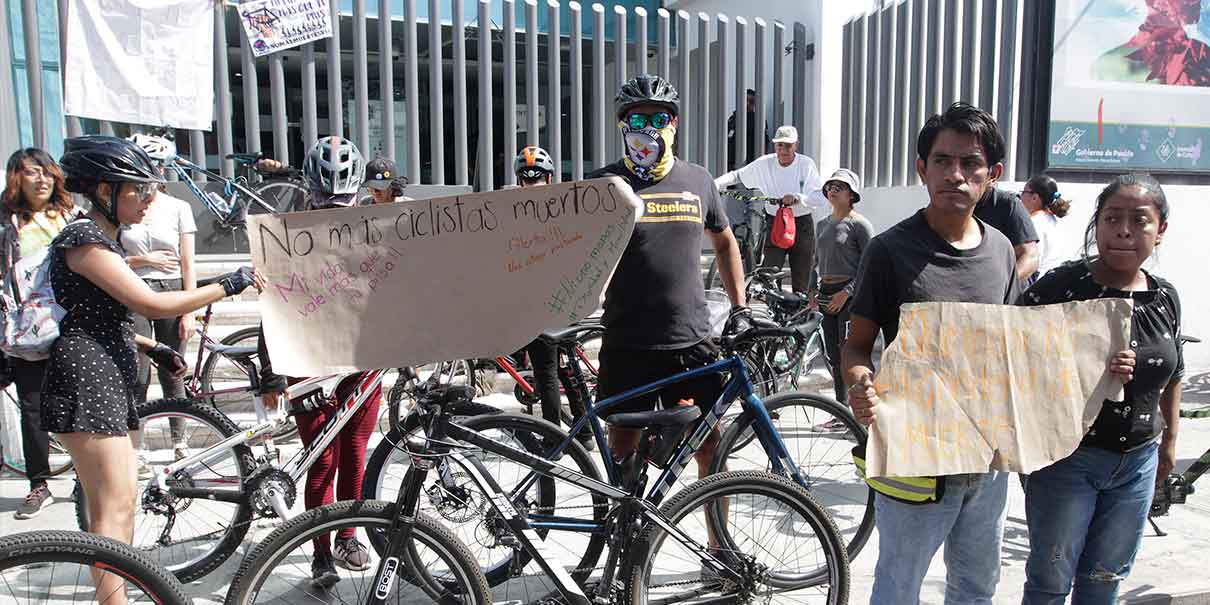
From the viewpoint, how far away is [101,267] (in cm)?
281

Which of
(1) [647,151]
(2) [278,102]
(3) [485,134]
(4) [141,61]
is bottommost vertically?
(1) [647,151]

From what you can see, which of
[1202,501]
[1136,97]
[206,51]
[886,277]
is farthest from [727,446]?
[1136,97]

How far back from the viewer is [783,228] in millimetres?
8195

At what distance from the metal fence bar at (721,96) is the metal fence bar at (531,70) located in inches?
82.4

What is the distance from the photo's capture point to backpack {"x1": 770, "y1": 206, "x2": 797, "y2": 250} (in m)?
8.18

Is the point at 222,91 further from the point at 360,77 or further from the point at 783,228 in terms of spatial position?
the point at 783,228

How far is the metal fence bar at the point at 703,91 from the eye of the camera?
9.57 m

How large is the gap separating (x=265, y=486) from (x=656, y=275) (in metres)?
1.79

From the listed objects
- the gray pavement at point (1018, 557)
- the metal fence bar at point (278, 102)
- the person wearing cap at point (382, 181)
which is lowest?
the gray pavement at point (1018, 557)

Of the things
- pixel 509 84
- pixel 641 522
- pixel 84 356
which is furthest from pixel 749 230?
pixel 84 356

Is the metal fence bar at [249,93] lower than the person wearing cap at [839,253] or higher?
higher

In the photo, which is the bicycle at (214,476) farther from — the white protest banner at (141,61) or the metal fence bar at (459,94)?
the metal fence bar at (459,94)

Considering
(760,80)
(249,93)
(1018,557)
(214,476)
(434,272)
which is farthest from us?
(760,80)

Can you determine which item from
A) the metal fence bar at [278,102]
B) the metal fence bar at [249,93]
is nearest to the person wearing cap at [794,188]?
the metal fence bar at [278,102]
